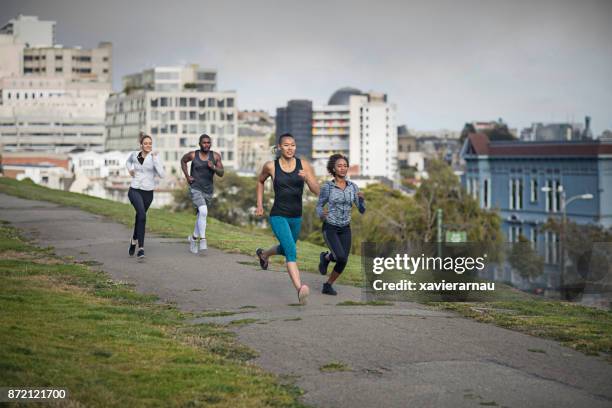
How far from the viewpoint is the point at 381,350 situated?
444 inches

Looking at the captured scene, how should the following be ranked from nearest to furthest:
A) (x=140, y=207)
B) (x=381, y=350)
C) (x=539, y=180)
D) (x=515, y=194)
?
(x=381, y=350)
(x=140, y=207)
(x=539, y=180)
(x=515, y=194)

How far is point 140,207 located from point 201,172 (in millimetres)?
1421

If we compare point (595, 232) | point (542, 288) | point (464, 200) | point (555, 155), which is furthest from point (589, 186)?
point (542, 288)

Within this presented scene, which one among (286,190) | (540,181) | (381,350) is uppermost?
(540,181)

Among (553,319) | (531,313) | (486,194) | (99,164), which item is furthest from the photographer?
(99,164)

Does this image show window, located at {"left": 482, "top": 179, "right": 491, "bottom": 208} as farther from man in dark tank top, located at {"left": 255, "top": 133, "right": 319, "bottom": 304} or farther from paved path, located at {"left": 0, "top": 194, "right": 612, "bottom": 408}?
man in dark tank top, located at {"left": 255, "top": 133, "right": 319, "bottom": 304}

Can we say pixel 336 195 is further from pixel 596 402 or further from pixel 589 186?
pixel 589 186

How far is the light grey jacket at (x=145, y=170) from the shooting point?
63.9 ft

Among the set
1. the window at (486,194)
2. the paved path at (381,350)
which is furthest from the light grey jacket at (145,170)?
the window at (486,194)

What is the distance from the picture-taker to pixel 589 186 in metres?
84.8

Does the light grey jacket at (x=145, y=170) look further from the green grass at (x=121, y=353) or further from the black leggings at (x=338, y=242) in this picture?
the black leggings at (x=338, y=242)

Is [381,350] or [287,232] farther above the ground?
[287,232]

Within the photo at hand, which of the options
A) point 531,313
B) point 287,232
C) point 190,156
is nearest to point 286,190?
point 287,232

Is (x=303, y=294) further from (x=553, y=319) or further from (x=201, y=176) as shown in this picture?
(x=201, y=176)
